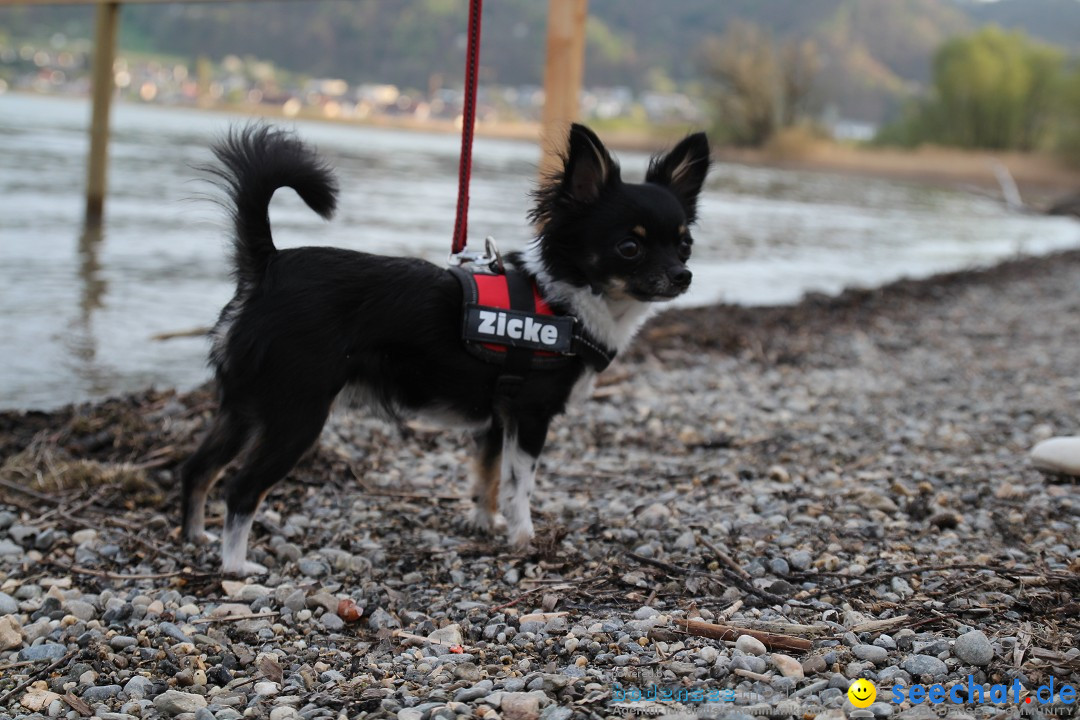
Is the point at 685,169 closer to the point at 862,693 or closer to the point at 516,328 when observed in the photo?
the point at 516,328

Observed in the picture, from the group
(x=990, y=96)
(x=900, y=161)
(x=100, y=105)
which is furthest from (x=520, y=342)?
(x=990, y=96)

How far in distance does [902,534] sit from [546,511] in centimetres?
148

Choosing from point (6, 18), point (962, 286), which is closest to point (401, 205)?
point (962, 286)

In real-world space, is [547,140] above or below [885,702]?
above

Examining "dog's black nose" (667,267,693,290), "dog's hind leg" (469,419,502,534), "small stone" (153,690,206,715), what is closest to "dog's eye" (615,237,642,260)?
"dog's black nose" (667,267,693,290)

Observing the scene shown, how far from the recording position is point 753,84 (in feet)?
180

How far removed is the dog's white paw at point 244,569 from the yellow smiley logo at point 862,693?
2134 mm

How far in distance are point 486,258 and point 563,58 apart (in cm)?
291

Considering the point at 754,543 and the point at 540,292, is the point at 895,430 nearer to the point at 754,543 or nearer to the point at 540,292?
the point at 754,543

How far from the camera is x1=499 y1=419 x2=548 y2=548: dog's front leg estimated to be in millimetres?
3709

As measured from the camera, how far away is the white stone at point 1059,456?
420 cm

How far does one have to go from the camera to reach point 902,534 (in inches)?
145

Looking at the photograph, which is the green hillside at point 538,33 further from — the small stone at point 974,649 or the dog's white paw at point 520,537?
the small stone at point 974,649

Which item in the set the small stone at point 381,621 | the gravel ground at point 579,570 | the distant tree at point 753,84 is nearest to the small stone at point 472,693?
the gravel ground at point 579,570
